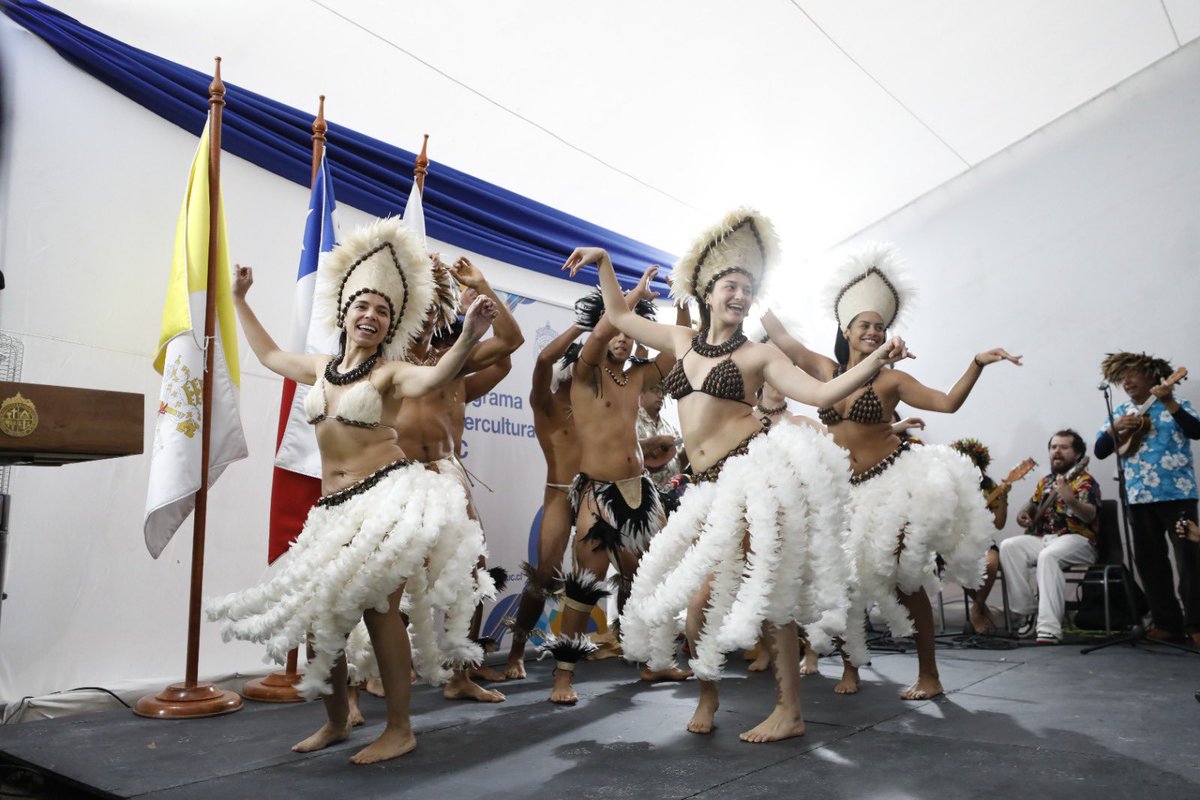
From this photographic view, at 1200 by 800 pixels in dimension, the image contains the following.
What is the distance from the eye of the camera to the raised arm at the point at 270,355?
323cm

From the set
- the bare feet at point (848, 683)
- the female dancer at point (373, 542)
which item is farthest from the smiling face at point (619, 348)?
the bare feet at point (848, 683)

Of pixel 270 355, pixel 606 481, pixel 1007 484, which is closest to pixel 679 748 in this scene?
pixel 606 481

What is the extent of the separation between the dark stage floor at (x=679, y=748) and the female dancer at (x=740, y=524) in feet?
1.05

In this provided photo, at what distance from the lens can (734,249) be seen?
3.25m

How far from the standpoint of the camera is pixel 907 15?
5.58 meters

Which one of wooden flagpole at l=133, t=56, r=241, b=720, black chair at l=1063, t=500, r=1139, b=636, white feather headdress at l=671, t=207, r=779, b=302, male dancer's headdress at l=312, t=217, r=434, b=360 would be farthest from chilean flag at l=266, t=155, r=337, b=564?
black chair at l=1063, t=500, r=1139, b=636

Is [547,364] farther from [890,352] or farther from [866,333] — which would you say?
[890,352]

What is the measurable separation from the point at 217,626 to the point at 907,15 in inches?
218

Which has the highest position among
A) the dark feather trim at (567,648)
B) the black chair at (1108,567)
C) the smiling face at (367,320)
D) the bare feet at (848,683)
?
the smiling face at (367,320)

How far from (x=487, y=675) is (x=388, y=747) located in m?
1.73

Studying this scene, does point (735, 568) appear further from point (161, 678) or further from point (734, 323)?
point (161, 678)

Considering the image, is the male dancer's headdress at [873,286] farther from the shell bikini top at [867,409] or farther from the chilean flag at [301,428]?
the chilean flag at [301,428]

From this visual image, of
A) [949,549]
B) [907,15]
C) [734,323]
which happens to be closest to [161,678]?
[734,323]

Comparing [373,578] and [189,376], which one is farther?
[189,376]
